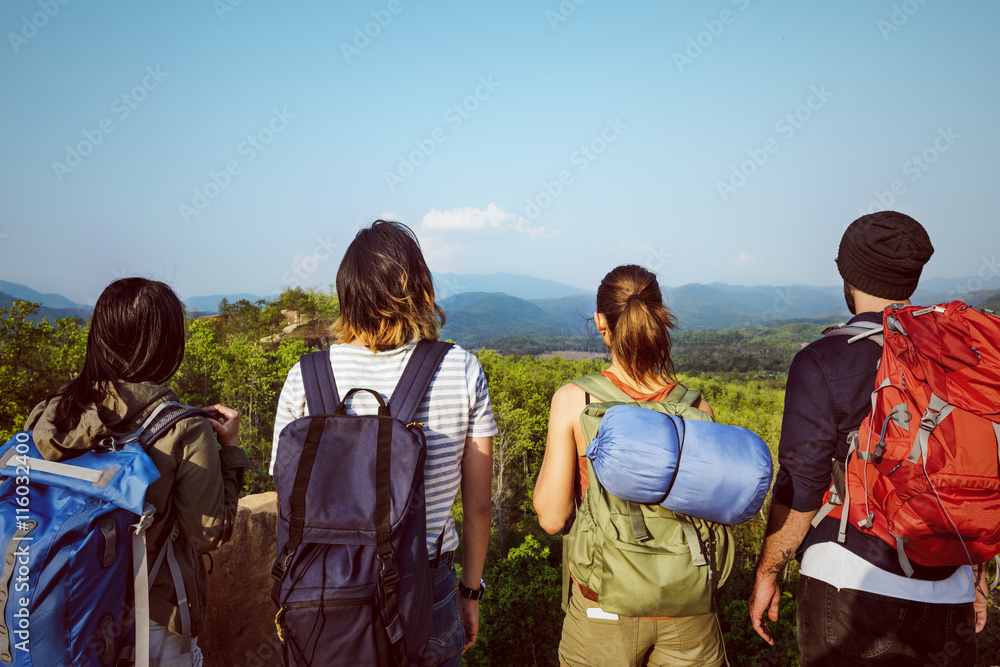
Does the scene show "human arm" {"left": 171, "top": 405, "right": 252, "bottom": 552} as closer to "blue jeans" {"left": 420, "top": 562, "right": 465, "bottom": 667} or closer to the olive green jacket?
the olive green jacket

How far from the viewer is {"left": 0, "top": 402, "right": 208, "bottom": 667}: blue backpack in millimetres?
1480

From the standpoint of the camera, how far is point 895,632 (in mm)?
1791

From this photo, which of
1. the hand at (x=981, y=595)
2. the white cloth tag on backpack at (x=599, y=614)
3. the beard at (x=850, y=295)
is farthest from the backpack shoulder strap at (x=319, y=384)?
the hand at (x=981, y=595)

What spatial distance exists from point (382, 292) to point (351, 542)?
81cm

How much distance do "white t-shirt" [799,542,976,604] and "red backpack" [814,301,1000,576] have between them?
0.08 m

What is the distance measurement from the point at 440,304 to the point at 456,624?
4.02ft

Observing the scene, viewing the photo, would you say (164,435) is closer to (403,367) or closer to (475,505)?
(403,367)

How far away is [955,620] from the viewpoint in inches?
71.1

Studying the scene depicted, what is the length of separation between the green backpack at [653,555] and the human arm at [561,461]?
14cm

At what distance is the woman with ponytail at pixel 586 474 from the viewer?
190cm

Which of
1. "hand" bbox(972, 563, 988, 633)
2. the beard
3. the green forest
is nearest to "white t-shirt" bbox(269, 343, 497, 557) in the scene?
the green forest

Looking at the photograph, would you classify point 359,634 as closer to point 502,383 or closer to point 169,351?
point 169,351

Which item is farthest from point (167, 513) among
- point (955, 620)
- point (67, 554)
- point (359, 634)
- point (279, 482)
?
point (955, 620)

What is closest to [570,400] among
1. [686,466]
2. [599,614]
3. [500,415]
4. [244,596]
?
[686,466]
